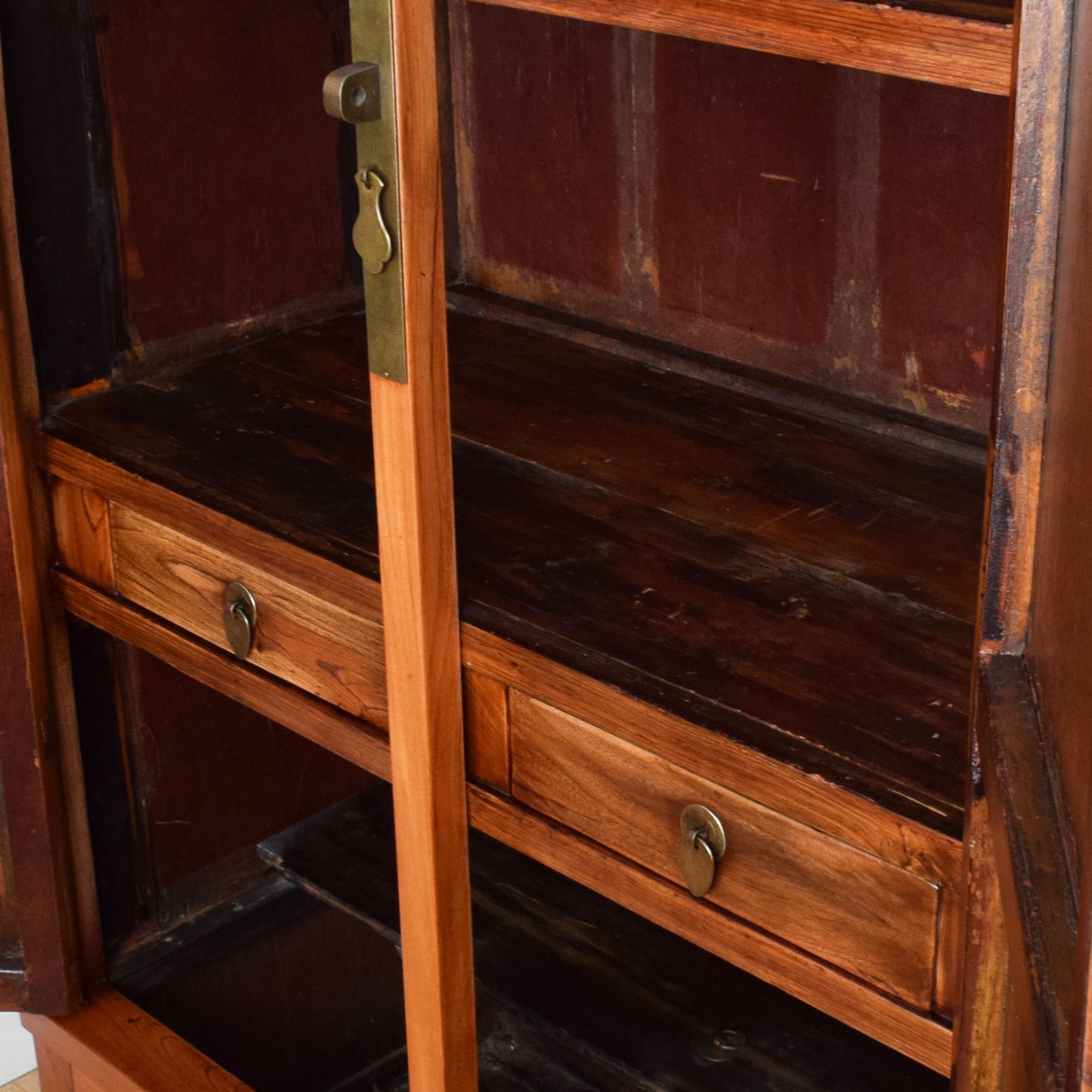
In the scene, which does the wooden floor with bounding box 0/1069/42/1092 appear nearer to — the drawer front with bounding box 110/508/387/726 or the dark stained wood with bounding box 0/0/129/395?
the drawer front with bounding box 110/508/387/726

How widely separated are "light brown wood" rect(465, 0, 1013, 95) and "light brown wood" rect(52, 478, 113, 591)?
0.77 meters

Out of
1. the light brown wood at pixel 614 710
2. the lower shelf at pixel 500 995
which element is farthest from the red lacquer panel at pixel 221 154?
the lower shelf at pixel 500 995

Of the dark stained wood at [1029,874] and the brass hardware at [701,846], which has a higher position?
the dark stained wood at [1029,874]

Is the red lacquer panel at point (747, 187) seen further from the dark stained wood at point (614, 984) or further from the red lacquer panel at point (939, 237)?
the dark stained wood at point (614, 984)

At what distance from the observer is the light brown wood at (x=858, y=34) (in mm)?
831

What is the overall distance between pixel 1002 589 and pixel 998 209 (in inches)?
27.5

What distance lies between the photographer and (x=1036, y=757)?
624mm

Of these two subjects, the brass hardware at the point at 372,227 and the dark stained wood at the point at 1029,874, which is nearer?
the dark stained wood at the point at 1029,874

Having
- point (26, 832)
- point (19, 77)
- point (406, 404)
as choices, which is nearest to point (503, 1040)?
point (26, 832)

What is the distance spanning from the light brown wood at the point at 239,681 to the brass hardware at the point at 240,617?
0.03 meters

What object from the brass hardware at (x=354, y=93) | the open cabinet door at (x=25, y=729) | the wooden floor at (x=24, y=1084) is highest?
the brass hardware at (x=354, y=93)

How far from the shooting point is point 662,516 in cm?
129

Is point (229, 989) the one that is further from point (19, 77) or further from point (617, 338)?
point (19, 77)

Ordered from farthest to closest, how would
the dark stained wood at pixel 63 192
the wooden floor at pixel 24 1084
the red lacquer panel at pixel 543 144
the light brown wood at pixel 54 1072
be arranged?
the wooden floor at pixel 24 1084, the light brown wood at pixel 54 1072, the red lacquer panel at pixel 543 144, the dark stained wood at pixel 63 192
